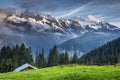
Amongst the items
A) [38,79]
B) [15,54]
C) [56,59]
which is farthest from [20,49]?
[38,79]

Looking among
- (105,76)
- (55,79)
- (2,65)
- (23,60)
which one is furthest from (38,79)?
(23,60)

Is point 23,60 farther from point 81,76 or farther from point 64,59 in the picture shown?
point 81,76

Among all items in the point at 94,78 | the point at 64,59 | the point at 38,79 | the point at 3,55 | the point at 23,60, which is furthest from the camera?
the point at 64,59

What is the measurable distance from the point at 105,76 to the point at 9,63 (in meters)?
108

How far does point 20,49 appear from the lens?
17750 cm

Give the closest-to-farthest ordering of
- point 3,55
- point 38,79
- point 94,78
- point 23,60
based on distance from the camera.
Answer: point 94,78
point 38,79
point 23,60
point 3,55

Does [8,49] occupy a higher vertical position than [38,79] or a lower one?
higher

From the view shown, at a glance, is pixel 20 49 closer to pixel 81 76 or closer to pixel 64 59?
pixel 64 59

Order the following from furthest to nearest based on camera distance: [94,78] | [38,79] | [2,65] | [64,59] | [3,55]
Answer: [64,59], [3,55], [2,65], [38,79], [94,78]

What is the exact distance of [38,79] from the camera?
1924 inches

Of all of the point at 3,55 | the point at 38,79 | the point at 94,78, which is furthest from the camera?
the point at 3,55

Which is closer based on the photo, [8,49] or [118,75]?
[118,75]

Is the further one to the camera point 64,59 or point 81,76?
point 64,59

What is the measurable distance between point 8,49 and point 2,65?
111ft
